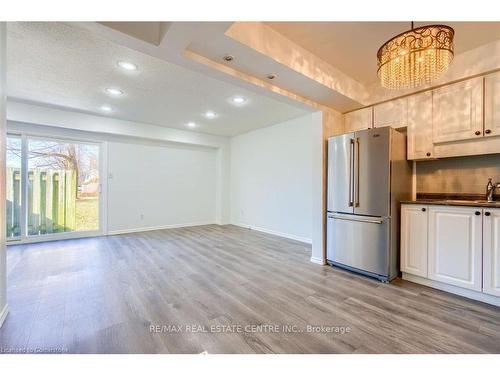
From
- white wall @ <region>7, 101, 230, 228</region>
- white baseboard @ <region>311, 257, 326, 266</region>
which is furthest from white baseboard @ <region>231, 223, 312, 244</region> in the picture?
white baseboard @ <region>311, 257, 326, 266</region>

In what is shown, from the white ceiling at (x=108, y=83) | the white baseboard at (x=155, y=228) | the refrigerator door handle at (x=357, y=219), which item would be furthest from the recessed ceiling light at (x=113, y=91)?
the refrigerator door handle at (x=357, y=219)

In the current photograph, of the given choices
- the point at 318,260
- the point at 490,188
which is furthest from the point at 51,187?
the point at 490,188

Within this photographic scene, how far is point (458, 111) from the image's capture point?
2346mm

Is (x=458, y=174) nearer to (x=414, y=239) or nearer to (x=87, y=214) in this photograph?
A: (x=414, y=239)

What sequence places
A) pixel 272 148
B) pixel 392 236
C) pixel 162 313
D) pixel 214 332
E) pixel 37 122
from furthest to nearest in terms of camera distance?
1. pixel 272 148
2. pixel 37 122
3. pixel 392 236
4. pixel 162 313
5. pixel 214 332

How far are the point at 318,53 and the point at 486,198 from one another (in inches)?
93.9

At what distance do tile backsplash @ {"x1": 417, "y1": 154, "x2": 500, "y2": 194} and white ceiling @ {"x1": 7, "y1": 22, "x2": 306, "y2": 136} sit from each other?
2314mm

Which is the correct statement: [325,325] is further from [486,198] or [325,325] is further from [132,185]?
[132,185]

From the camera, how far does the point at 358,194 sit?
2750mm

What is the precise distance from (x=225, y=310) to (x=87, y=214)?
4.34 m

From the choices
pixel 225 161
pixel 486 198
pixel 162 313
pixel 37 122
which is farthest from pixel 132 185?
pixel 486 198

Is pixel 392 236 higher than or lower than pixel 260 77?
lower

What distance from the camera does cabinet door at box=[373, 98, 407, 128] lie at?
2752 mm

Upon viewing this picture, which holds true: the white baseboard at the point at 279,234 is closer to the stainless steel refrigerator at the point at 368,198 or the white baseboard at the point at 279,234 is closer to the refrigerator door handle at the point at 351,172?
the stainless steel refrigerator at the point at 368,198
